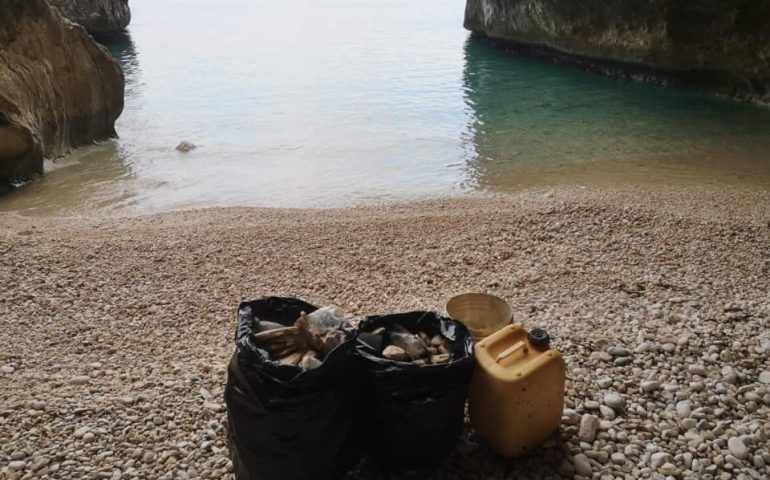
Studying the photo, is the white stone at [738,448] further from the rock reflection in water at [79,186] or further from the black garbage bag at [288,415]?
the rock reflection in water at [79,186]

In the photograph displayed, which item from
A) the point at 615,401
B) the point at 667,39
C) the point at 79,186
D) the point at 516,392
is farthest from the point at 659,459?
the point at 667,39

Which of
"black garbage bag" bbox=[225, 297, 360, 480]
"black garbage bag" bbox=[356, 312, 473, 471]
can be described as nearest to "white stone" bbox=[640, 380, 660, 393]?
"black garbage bag" bbox=[356, 312, 473, 471]

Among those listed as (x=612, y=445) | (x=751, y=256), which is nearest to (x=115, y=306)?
(x=612, y=445)

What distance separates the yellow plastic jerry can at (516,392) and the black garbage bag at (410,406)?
0.41ft

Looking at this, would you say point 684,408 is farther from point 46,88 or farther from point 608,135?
point 46,88

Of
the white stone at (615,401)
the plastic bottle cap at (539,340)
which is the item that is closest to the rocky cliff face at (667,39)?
the white stone at (615,401)

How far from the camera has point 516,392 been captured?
9.77 ft

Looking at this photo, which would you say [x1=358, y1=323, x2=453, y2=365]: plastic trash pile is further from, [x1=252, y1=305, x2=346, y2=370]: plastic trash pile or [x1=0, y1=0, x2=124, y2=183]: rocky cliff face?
[x1=0, y1=0, x2=124, y2=183]: rocky cliff face

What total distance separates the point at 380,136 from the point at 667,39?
43.8 feet

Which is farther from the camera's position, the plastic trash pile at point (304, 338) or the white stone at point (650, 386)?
the white stone at point (650, 386)

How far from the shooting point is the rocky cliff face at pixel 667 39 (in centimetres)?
1862

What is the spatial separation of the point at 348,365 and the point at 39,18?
1335 cm

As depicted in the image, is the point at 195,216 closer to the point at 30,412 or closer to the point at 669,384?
the point at 30,412

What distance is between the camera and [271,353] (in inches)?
120
